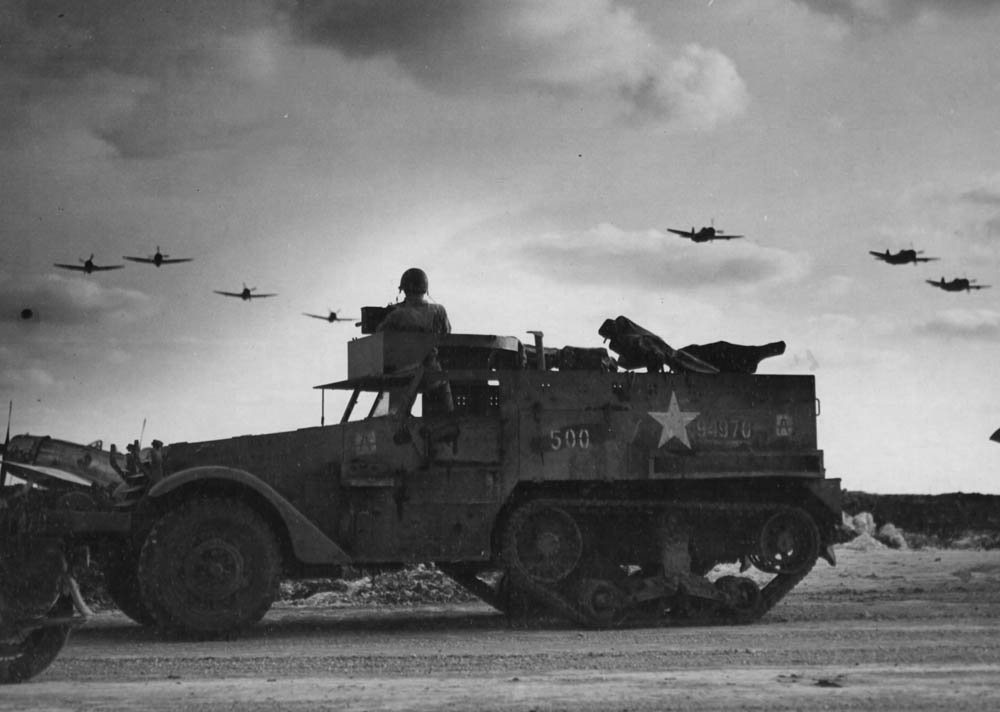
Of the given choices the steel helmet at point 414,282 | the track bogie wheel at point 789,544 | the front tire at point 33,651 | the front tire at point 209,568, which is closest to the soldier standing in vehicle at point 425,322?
the steel helmet at point 414,282

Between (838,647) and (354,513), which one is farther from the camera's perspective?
(354,513)

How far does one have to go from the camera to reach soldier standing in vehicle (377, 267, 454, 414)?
11.9 meters

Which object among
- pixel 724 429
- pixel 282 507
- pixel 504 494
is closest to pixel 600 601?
pixel 504 494

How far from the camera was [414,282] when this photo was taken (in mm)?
12852

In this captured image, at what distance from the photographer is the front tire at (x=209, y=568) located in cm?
1108

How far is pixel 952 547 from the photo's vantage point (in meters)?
24.9

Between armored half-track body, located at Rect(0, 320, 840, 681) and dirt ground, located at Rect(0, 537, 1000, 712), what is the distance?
416mm

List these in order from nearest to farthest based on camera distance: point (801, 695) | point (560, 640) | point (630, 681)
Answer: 1. point (801, 695)
2. point (630, 681)
3. point (560, 640)

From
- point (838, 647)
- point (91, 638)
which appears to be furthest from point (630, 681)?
point (91, 638)

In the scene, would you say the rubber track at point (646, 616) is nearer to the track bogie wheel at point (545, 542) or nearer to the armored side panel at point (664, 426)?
the track bogie wheel at point (545, 542)

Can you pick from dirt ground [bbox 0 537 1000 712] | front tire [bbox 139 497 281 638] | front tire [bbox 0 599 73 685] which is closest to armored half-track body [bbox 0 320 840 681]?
front tire [bbox 139 497 281 638]

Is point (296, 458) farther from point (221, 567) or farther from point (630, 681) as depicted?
point (630, 681)

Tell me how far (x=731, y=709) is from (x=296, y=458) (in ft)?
18.2

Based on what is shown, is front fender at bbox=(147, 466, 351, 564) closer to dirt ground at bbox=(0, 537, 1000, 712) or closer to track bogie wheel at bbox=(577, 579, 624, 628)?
dirt ground at bbox=(0, 537, 1000, 712)
